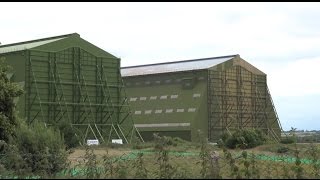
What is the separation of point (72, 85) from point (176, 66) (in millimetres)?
23059

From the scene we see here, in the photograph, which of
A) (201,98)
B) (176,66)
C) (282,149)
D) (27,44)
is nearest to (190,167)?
(282,149)

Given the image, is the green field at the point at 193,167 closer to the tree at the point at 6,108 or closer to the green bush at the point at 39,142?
the green bush at the point at 39,142

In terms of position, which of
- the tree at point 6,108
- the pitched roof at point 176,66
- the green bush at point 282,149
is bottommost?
the green bush at point 282,149

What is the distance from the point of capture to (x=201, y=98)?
7288cm

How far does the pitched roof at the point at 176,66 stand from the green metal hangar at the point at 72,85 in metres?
13.6

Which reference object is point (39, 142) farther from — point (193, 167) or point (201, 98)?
point (201, 98)

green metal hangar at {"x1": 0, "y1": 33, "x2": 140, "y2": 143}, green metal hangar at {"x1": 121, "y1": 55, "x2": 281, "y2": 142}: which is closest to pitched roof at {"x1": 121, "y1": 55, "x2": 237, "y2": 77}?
green metal hangar at {"x1": 121, "y1": 55, "x2": 281, "y2": 142}

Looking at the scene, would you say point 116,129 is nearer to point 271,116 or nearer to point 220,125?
point 220,125

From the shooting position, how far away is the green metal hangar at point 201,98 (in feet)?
239

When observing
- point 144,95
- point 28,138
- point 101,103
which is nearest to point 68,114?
point 101,103

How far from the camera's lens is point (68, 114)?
195 feet

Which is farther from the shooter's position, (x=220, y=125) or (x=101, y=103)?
(x=220, y=125)

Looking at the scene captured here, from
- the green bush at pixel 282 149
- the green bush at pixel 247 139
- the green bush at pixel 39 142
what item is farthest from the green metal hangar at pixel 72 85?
the green bush at pixel 39 142

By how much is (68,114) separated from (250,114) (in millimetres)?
29798
